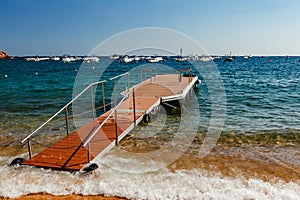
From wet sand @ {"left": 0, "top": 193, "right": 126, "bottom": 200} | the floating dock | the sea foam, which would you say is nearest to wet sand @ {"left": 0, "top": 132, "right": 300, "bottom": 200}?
wet sand @ {"left": 0, "top": 193, "right": 126, "bottom": 200}

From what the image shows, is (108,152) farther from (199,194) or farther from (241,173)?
(241,173)

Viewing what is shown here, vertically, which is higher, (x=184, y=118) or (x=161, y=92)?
(x=161, y=92)

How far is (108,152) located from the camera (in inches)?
252

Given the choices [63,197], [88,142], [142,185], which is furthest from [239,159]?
[63,197]

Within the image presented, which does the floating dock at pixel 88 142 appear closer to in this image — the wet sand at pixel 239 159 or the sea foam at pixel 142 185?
the sea foam at pixel 142 185

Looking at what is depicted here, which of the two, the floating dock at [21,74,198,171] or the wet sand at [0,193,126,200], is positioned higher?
the floating dock at [21,74,198,171]

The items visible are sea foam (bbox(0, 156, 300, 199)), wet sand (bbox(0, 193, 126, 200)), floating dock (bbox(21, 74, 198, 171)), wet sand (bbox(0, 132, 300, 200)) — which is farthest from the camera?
floating dock (bbox(21, 74, 198, 171))

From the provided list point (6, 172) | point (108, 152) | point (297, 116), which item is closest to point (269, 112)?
point (297, 116)

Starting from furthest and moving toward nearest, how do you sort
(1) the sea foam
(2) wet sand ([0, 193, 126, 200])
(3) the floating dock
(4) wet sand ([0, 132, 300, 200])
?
(3) the floating dock
(4) wet sand ([0, 132, 300, 200])
(1) the sea foam
(2) wet sand ([0, 193, 126, 200])

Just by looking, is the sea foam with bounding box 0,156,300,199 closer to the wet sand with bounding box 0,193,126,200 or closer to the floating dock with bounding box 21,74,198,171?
the wet sand with bounding box 0,193,126,200

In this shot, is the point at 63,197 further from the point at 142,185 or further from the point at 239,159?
the point at 239,159

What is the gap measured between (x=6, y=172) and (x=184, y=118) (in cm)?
701

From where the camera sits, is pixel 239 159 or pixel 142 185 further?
pixel 239 159

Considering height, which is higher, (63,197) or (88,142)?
(88,142)
